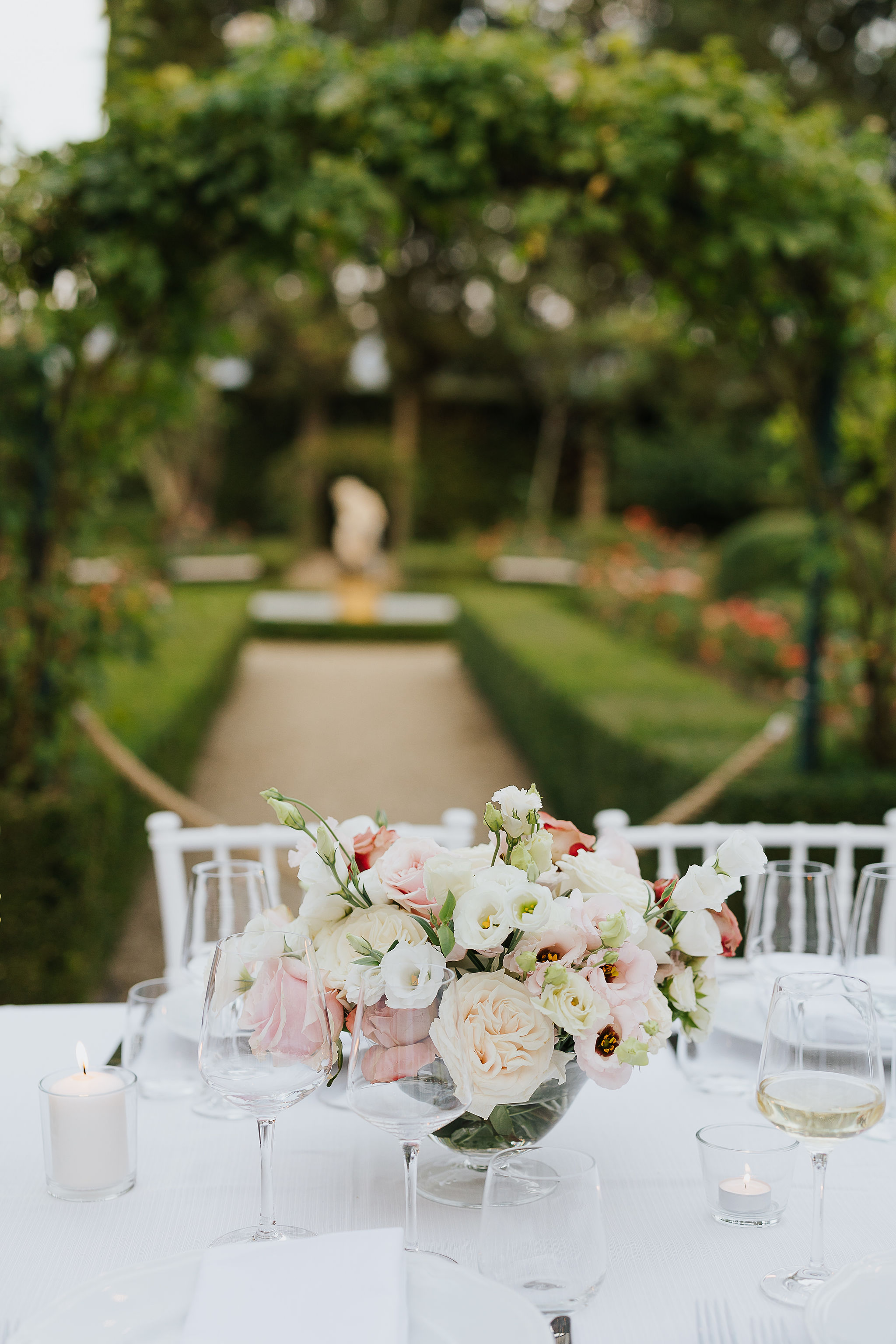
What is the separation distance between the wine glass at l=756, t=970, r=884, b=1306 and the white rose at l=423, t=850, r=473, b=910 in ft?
0.99

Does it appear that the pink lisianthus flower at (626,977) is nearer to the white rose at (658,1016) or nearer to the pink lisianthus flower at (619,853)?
the white rose at (658,1016)

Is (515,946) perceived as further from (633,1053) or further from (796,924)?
(796,924)

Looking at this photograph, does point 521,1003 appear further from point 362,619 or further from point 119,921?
point 362,619

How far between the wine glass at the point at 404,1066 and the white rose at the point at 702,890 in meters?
0.28

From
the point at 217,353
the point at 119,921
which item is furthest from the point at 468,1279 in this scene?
the point at 119,921

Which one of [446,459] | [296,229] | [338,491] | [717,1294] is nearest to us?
[717,1294]

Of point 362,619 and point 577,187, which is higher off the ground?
point 577,187

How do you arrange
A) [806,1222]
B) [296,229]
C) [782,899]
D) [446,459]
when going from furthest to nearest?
[446,459] < [296,229] < [782,899] < [806,1222]

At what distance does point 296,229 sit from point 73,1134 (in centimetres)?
301

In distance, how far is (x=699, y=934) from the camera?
1.25 meters

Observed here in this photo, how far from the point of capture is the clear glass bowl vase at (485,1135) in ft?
4.13

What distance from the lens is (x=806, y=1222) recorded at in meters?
1.25

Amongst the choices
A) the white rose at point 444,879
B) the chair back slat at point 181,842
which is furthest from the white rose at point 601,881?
the chair back slat at point 181,842

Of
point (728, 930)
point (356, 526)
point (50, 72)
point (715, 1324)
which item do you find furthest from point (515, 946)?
point (356, 526)
